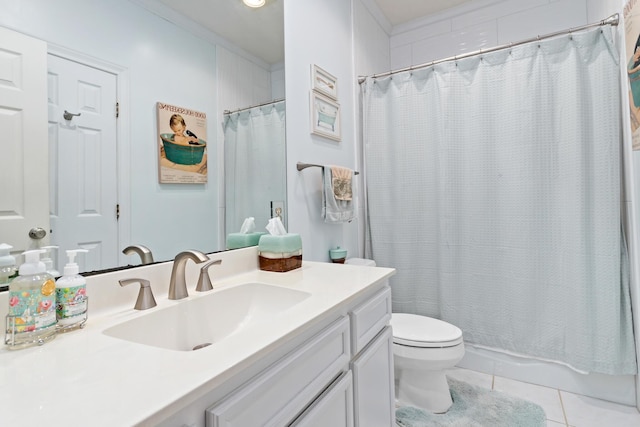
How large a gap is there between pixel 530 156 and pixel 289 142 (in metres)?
1.33

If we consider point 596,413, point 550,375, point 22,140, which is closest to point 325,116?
point 22,140

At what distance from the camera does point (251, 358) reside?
0.57m

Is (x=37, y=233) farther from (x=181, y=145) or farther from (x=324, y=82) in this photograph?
(x=324, y=82)

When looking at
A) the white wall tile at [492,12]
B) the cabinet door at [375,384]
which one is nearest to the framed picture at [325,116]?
the cabinet door at [375,384]

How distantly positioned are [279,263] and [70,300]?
0.69 metres

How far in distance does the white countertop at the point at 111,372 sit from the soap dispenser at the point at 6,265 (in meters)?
0.05

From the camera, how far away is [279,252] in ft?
4.17

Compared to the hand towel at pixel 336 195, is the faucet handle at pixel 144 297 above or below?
below

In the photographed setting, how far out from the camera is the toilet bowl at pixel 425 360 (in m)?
1.53

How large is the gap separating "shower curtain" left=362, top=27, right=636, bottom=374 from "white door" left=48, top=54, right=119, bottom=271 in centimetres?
166

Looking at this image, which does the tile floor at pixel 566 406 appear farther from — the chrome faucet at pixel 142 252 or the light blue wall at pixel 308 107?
the chrome faucet at pixel 142 252

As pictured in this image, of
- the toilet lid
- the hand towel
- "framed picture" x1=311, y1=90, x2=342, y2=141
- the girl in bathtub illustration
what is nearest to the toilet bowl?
the toilet lid

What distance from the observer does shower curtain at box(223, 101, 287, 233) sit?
1261 mm

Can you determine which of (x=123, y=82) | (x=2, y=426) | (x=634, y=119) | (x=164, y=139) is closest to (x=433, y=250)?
(x=634, y=119)
